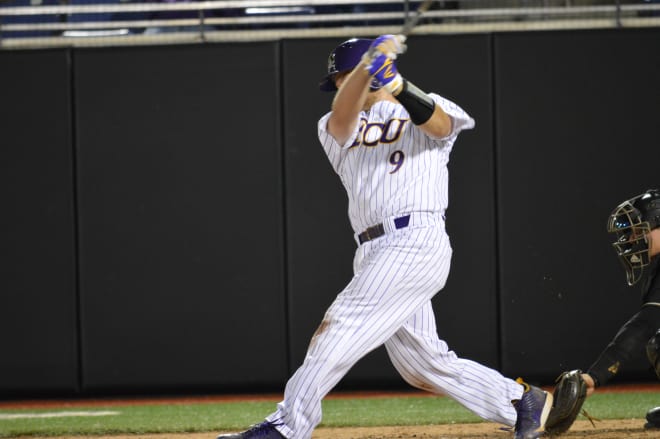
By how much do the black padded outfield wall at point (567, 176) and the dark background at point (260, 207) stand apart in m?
0.02

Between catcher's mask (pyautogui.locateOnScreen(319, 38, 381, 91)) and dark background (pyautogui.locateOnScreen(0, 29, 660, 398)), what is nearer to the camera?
catcher's mask (pyautogui.locateOnScreen(319, 38, 381, 91))

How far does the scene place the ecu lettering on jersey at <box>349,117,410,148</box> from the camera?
13.3ft

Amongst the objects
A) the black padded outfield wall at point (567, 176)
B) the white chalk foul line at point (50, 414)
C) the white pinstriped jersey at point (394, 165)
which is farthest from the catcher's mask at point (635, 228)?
the white chalk foul line at point (50, 414)

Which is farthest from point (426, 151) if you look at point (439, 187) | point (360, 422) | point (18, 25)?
point (18, 25)

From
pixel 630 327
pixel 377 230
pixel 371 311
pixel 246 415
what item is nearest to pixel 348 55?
pixel 377 230

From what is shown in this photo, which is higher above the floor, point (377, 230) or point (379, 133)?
point (379, 133)

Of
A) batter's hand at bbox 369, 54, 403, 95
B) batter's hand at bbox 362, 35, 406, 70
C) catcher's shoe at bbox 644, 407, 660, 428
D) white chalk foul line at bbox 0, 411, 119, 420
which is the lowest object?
white chalk foul line at bbox 0, 411, 119, 420

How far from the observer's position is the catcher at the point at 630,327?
14.6 feet

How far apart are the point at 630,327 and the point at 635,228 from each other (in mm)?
471

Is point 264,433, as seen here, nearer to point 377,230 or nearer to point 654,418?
point 377,230

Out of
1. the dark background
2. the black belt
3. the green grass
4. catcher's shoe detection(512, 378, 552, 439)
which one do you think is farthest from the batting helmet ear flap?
the dark background

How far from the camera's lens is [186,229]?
805 centimetres

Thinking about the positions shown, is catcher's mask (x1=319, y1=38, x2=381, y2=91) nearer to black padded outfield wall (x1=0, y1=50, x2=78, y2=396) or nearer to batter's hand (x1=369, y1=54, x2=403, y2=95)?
batter's hand (x1=369, y1=54, x2=403, y2=95)

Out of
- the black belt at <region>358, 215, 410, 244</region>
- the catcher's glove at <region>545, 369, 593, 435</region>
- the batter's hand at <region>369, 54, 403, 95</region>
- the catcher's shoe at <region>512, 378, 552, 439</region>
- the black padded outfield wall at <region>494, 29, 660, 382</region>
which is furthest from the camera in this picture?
the black padded outfield wall at <region>494, 29, 660, 382</region>
